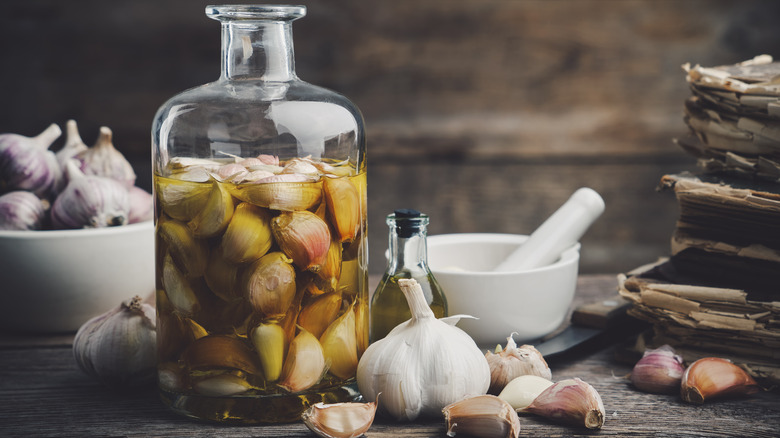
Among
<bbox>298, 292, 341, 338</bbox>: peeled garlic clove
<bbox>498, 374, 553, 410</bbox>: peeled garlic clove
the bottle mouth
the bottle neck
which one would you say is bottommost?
<bbox>498, 374, 553, 410</bbox>: peeled garlic clove

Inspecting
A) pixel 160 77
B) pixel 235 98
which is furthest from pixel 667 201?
pixel 235 98

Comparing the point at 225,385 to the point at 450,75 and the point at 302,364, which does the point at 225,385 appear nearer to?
the point at 302,364

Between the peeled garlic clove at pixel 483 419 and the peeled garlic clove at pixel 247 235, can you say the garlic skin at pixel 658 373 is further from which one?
the peeled garlic clove at pixel 247 235

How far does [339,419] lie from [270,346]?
0.08m

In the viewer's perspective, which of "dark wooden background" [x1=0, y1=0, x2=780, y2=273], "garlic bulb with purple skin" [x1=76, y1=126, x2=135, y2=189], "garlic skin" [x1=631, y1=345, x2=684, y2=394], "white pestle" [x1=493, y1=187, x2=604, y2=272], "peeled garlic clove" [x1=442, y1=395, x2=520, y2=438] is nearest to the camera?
"peeled garlic clove" [x1=442, y1=395, x2=520, y2=438]

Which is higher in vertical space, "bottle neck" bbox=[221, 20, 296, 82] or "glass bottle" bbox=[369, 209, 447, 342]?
"bottle neck" bbox=[221, 20, 296, 82]

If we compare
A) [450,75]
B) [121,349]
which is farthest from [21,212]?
[450,75]

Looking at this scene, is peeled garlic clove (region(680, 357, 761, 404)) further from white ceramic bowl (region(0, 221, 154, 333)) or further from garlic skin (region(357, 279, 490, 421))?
white ceramic bowl (region(0, 221, 154, 333))

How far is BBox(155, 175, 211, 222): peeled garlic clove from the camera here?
2.11 ft

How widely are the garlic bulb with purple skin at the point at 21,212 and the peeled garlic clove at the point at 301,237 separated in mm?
418

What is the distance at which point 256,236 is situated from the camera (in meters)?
0.63

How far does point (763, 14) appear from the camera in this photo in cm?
160

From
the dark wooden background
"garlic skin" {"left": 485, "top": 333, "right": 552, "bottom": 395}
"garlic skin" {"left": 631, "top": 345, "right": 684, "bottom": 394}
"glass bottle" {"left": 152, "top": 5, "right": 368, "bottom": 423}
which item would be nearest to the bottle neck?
"glass bottle" {"left": 152, "top": 5, "right": 368, "bottom": 423}

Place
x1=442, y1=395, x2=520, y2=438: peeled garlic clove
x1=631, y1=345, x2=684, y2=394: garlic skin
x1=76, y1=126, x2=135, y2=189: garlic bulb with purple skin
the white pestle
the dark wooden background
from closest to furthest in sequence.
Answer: x1=442, y1=395, x2=520, y2=438: peeled garlic clove, x1=631, y1=345, x2=684, y2=394: garlic skin, the white pestle, x1=76, y1=126, x2=135, y2=189: garlic bulb with purple skin, the dark wooden background
